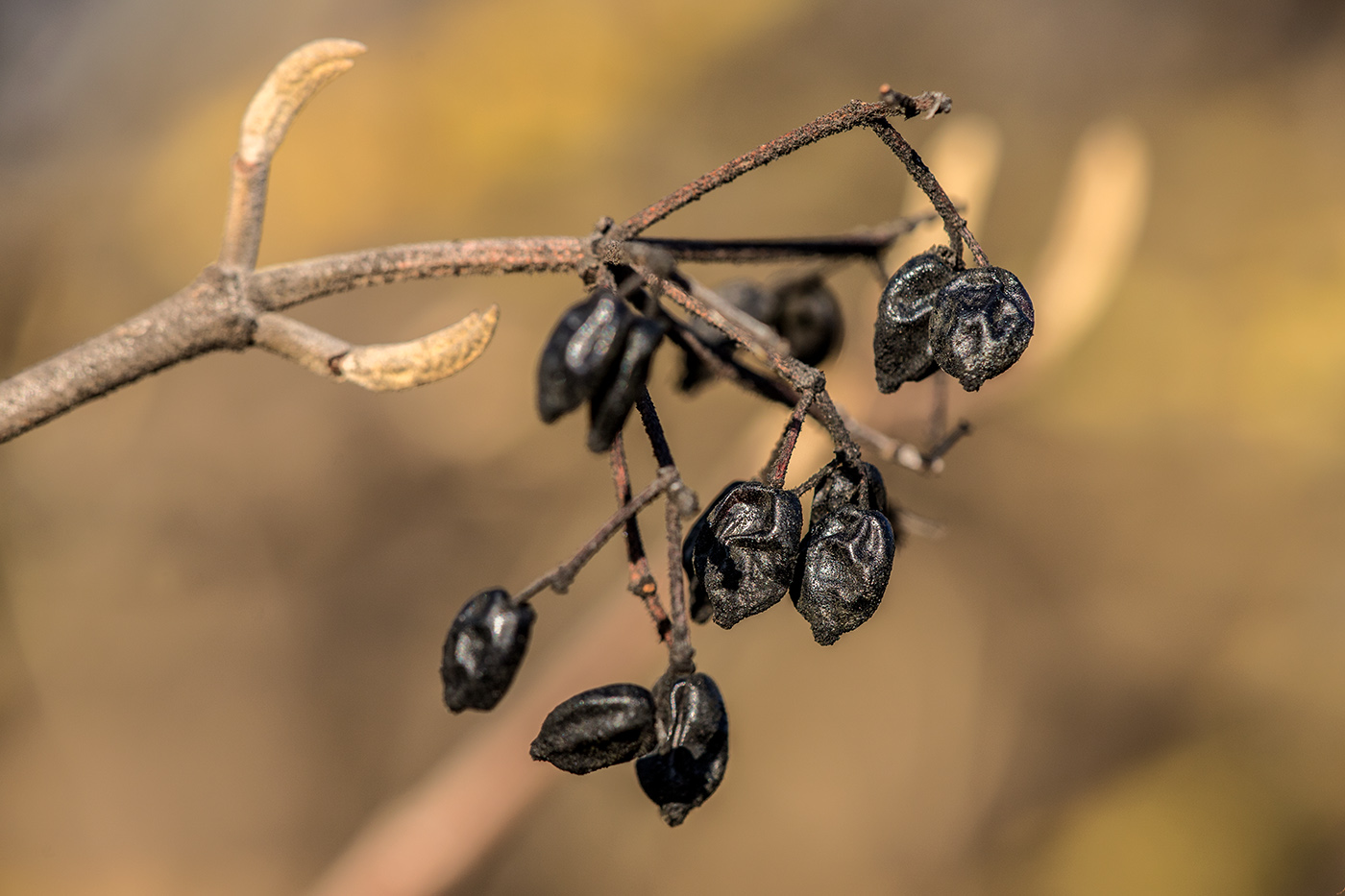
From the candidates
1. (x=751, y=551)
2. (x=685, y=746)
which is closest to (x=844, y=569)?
(x=751, y=551)

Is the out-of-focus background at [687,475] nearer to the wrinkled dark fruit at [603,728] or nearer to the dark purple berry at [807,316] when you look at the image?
the dark purple berry at [807,316]

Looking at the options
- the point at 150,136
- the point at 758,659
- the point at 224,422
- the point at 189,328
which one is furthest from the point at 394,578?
the point at 189,328

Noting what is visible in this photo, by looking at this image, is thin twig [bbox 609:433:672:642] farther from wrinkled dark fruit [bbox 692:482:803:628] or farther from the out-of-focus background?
the out-of-focus background

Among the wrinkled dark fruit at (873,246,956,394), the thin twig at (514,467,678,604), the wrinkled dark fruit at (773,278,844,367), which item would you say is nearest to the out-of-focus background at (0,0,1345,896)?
the wrinkled dark fruit at (773,278,844,367)

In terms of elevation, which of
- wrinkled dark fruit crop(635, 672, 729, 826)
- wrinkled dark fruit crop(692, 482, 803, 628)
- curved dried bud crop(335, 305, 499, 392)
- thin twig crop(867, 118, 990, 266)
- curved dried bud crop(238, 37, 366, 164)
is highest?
curved dried bud crop(238, 37, 366, 164)

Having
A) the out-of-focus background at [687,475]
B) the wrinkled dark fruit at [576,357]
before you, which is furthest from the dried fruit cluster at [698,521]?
the out-of-focus background at [687,475]

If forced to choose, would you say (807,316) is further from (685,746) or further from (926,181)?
(685,746)
